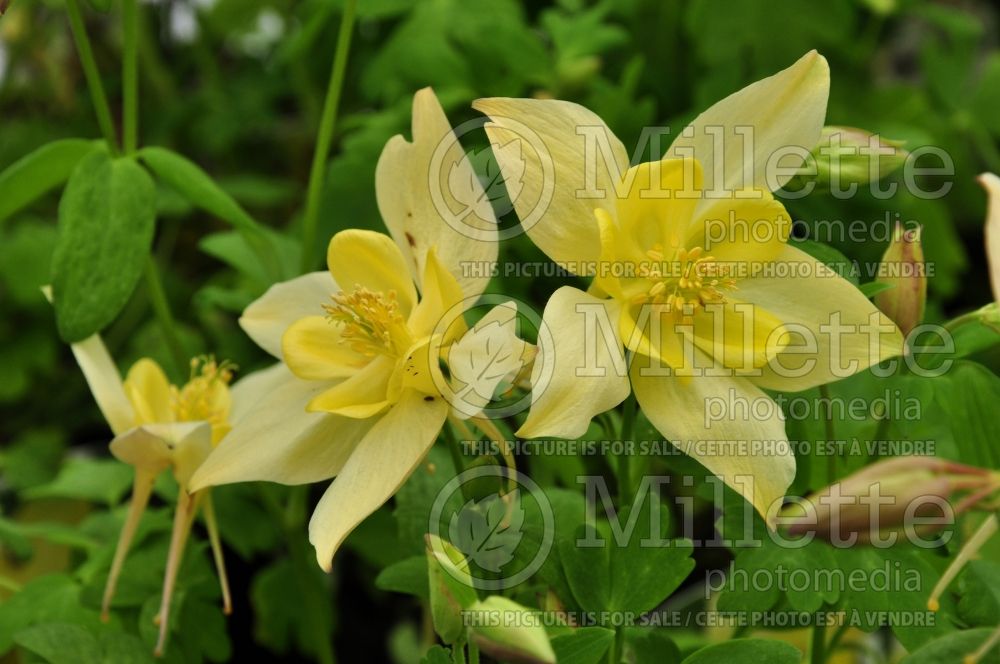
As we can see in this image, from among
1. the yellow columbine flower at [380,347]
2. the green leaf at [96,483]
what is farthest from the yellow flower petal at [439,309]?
the green leaf at [96,483]

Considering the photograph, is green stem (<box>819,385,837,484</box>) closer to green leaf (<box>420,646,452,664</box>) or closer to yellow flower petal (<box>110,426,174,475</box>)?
green leaf (<box>420,646,452,664</box>)

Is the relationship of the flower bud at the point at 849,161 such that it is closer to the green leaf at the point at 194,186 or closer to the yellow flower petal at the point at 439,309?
the yellow flower petal at the point at 439,309

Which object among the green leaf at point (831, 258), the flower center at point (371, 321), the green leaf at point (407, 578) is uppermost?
the green leaf at point (831, 258)

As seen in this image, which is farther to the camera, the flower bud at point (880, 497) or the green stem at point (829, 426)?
the green stem at point (829, 426)

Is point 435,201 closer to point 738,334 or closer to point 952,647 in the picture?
point 738,334

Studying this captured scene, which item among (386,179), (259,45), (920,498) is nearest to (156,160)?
(386,179)

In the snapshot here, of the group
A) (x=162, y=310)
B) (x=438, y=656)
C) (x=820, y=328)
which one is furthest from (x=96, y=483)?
(x=820, y=328)
